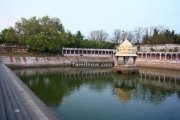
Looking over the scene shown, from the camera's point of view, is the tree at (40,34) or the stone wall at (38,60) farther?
the tree at (40,34)

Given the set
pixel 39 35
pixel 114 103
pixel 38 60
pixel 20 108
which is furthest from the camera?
pixel 39 35

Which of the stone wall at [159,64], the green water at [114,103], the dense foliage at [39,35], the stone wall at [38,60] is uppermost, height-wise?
the dense foliage at [39,35]

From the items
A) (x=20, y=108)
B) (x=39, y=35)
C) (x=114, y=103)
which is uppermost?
(x=39, y=35)

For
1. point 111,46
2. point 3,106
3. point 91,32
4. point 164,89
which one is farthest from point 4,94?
point 91,32

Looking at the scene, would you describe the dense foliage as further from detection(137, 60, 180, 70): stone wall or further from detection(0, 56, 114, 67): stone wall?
detection(137, 60, 180, 70): stone wall

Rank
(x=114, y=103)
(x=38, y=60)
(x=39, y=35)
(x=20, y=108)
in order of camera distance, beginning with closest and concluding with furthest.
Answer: (x=20, y=108), (x=114, y=103), (x=38, y=60), (x=39, y=35)

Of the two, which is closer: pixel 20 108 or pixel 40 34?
pixel 20 108

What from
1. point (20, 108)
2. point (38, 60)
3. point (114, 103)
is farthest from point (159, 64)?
point (20, 108)

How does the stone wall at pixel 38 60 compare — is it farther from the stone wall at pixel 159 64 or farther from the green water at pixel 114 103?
the green water at pixel 114 103

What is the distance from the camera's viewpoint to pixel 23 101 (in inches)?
664

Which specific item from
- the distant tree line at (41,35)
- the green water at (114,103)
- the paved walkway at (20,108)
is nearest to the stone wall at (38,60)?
the distant tree line at (41,35)

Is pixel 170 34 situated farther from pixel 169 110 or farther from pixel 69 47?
pixel 169 110

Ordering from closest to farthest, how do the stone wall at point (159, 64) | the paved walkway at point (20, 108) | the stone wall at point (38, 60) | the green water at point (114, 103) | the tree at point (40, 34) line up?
the paved walkway at point (20, 108) < the green water at point (114, 103) < the stone wall at point (38, 60) < the stone wall at point (159, 64) < the tree at point (40, 34)

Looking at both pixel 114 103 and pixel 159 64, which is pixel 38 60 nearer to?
pixel 159 64
